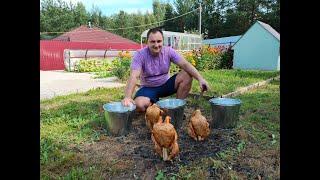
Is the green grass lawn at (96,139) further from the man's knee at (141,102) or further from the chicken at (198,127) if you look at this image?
the man's knee at (141,102)

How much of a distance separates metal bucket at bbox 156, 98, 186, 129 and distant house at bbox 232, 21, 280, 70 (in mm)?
10693

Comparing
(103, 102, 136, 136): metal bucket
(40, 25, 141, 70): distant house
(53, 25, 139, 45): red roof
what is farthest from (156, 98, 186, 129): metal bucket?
(53, 25, 139, 45): red roof

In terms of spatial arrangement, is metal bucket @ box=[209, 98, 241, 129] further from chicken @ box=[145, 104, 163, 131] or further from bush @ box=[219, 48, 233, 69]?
bush @ box=[219, 48, 233, 69]

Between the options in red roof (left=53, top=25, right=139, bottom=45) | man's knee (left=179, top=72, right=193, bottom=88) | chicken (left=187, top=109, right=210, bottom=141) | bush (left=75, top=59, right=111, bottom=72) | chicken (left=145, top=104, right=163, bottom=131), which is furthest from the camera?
red roof (left=53, top=25, right=139, bottom=45)

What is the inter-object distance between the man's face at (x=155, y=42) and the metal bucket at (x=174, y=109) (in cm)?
60

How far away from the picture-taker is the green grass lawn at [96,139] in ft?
8.07

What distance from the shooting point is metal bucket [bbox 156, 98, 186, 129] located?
337cm

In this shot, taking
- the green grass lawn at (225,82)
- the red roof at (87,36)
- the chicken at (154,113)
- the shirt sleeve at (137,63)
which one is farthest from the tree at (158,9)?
the chicken at (154,113)

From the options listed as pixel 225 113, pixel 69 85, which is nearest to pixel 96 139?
pixel 225 113

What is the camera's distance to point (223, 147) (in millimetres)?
2955

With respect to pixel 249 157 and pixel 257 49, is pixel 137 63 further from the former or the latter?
pixel 257 49
